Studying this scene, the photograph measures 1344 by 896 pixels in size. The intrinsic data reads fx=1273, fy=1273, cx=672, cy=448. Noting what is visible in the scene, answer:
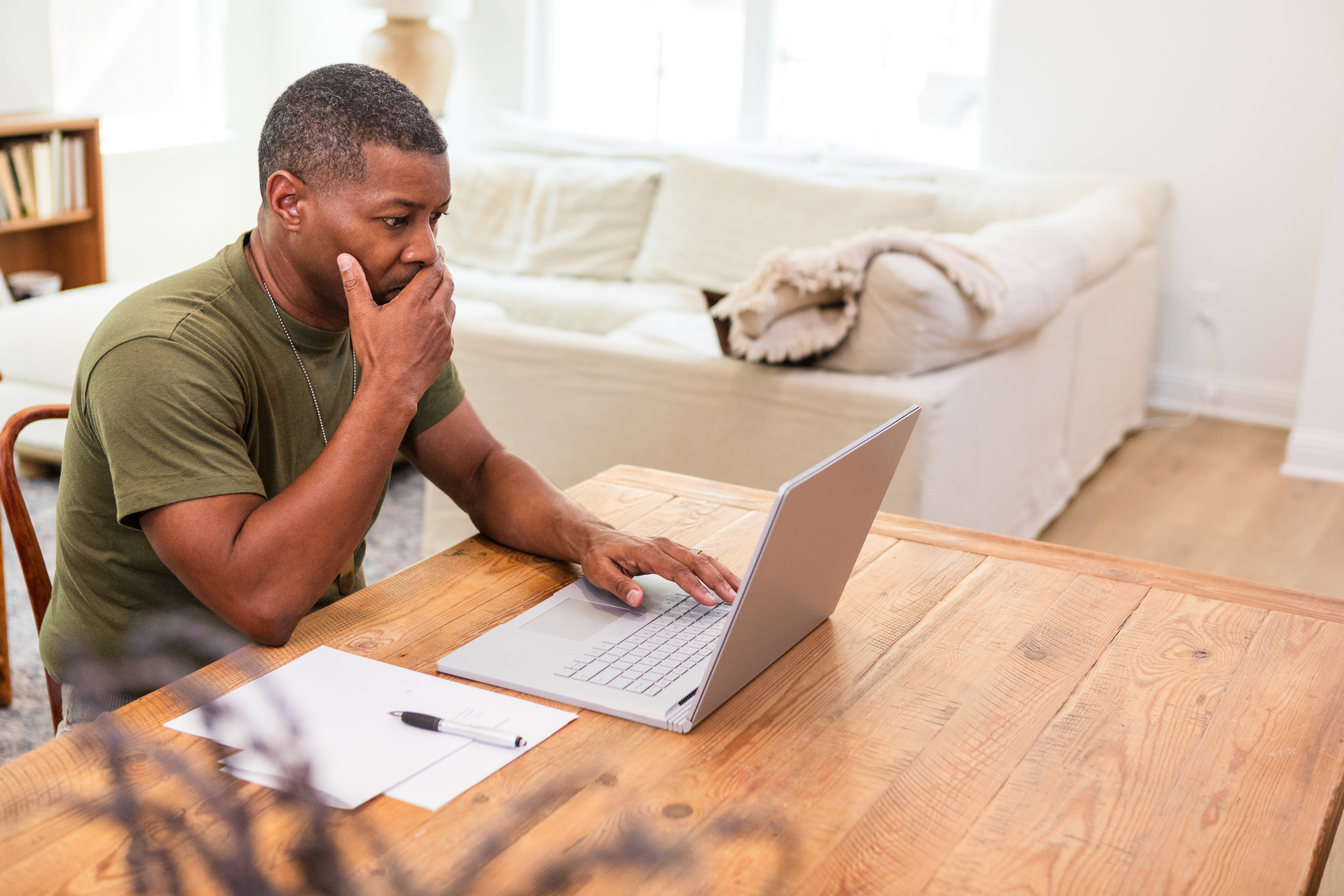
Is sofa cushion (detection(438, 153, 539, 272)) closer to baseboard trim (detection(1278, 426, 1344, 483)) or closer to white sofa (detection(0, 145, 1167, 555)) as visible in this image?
white sofa (detection(0, 145, 1167, 555))

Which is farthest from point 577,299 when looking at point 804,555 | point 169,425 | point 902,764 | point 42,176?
point 902,764

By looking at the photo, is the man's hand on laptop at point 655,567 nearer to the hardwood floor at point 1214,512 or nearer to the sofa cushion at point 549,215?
the hardwood floor at point 1214,512

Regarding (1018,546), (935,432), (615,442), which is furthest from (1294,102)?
(1018,546)

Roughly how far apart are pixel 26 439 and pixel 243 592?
2452mm

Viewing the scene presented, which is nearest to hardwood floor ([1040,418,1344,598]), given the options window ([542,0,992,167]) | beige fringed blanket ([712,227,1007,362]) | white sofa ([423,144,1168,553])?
white sofa ([423,144,1168,553])

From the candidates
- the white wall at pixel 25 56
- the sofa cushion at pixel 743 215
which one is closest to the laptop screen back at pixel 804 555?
the sofa cushion at pixel 743 215

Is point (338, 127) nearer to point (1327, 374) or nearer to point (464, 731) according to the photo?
point (464, 731)

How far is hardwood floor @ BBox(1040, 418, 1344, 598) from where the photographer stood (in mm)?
3031

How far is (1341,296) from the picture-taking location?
3.50 m

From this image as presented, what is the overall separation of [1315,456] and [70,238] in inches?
166

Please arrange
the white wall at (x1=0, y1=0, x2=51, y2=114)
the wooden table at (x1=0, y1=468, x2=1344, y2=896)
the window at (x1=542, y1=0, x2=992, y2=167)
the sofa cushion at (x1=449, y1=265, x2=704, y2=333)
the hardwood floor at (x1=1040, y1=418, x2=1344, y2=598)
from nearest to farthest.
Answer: the wooden table at (x1=0, y1=468, x2=1344, y2=896)
the hardwood floor at (x1=1040, y1=418, x2=1344, y2=598)
the sofa cushion at (x1=449, y1=265, x2=704, y2=333)
the white wall at (x1=0, y1=0, x2=51, y2=114)
the window at (x1=542, y1=0, x2=992, y2=167)

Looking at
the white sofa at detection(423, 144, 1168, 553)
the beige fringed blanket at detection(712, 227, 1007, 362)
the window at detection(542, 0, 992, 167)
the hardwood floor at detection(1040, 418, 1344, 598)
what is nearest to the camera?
the beige fringed blanket at detection(712, 227, 1007, 362)

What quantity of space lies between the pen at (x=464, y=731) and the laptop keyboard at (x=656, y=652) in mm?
113

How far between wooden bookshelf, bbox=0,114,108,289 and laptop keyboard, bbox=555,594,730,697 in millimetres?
3960
